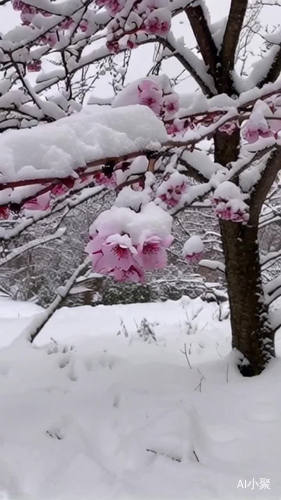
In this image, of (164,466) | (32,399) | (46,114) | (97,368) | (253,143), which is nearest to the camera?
(253,143)

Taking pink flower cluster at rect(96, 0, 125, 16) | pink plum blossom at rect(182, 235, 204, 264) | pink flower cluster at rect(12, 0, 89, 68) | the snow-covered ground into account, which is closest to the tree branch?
pink flower cluster at rect(12, 0, 89, 68)

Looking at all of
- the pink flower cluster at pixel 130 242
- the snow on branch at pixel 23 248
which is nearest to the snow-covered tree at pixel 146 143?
the pink flower cluster at pixel 130 242

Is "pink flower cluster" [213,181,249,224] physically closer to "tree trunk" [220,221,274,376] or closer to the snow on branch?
"tree trunk" [220,221,274,376]

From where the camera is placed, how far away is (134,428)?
8.70 ft

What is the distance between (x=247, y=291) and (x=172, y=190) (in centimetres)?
147

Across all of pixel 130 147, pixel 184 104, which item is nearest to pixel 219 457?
pixel 184 104

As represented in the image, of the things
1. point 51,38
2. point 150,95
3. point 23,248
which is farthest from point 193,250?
point 51,38

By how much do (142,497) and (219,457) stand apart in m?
0.44

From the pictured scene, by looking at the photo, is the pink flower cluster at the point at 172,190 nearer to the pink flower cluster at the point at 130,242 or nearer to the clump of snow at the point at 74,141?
the clump of snow at the point at 74,141

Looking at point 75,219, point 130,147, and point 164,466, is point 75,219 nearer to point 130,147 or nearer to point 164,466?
point 164,466

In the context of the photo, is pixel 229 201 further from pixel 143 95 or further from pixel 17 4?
pixel 17 4

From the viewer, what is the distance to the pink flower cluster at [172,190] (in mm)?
2098

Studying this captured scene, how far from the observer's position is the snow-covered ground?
2.18 m

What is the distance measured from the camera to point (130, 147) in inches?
41.0
